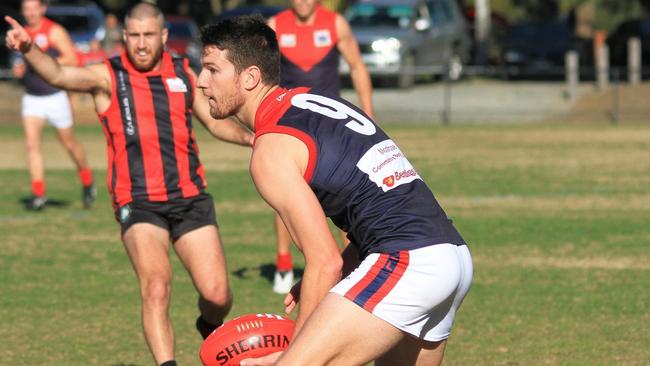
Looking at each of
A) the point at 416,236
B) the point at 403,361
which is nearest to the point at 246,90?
the point at 416,236

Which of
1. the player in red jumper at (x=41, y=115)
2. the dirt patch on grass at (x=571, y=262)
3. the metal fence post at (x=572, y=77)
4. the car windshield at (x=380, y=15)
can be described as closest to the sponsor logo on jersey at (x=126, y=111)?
the dirt patch on grass at (x=571, y=262)

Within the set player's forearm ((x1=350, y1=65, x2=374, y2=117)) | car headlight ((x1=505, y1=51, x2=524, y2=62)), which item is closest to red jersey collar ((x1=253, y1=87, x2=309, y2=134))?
player's forearm ((x1=350, y1=65, x2=374, y2=117))

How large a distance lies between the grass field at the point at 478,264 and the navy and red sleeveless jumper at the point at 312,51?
1.69m

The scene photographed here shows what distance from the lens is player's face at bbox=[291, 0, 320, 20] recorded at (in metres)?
10.6

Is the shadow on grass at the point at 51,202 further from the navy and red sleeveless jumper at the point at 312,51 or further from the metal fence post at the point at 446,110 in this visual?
the metal fence post at the point at 446,110

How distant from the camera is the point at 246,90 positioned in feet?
17.0

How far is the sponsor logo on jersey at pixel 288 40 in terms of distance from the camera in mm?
10680

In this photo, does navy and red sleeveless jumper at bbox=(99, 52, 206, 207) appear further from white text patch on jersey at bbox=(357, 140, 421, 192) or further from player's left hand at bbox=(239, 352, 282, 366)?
white text patch on jersey at bbox=(357, 140, 421, 192)

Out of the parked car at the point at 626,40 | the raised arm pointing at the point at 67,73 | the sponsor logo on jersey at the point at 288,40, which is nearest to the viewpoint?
the raised arm pointing at the point at 67,73

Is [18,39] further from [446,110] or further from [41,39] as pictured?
[446,110]

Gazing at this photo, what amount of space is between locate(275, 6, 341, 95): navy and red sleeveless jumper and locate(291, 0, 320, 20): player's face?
0.07m

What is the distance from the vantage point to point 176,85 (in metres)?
7.77

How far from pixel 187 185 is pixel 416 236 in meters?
2.96

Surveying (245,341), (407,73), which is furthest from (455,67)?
(245,341)
